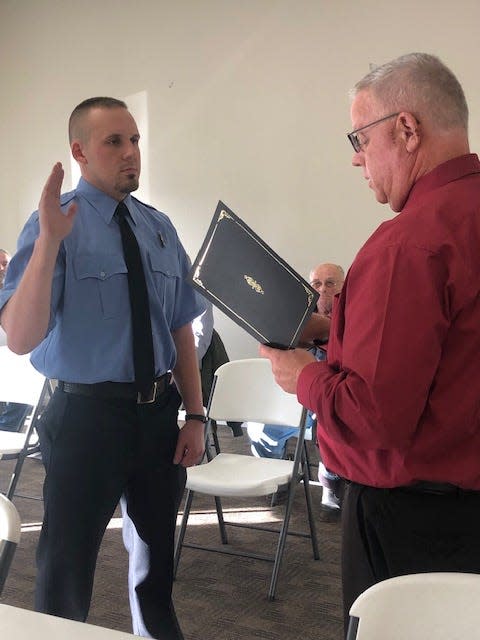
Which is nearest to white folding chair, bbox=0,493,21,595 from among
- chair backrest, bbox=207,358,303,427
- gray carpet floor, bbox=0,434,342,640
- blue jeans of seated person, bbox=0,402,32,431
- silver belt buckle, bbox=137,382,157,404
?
silver belt buckle, bbox=137,382,157,404

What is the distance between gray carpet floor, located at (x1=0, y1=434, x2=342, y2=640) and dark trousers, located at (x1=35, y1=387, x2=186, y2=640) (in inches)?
35.6

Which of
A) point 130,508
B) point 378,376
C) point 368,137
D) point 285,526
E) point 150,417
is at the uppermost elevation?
point 368,137

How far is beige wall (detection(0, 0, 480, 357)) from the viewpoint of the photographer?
5.80 m

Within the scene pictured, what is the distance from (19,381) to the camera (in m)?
3.88

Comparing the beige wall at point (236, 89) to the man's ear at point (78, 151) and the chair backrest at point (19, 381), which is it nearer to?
the chair backrest at point (19, 381)

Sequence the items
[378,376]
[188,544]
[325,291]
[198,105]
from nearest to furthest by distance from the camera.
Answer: [378,376], [188,544], [325,291], [198,105]

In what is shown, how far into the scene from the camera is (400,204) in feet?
4.91

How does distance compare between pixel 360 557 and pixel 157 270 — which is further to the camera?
pixel 157 270

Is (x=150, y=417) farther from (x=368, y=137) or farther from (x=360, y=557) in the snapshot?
(x=368, y=137)

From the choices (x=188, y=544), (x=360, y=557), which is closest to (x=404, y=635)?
(x=360, y=557)

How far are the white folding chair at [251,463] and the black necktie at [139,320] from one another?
47.4 inches

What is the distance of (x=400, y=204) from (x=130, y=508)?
113cm

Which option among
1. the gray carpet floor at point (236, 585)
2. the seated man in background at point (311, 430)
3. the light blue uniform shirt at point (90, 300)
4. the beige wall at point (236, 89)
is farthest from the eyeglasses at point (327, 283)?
the light blue uniform shirt at point (90, 300)

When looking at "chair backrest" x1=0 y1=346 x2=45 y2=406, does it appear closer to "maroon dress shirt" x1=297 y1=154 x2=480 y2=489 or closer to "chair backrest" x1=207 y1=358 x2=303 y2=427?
"chair backrest" x1=207 y1=358 x2=303 y2=427
